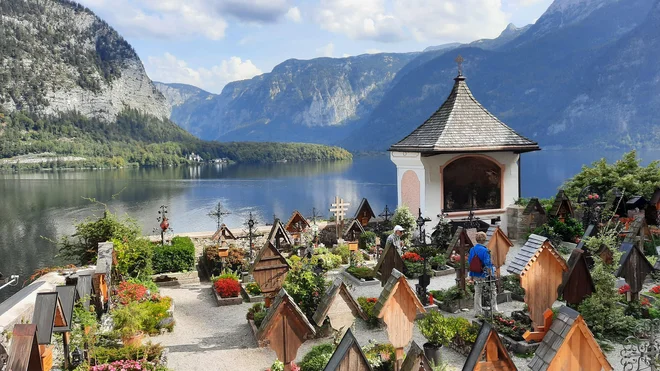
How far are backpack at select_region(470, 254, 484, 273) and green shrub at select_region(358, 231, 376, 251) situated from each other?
7982mm

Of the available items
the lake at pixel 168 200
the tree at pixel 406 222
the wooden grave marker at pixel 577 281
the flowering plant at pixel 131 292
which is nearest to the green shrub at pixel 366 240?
the tree at pixel 406 222

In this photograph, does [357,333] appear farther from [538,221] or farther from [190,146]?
[190,146]

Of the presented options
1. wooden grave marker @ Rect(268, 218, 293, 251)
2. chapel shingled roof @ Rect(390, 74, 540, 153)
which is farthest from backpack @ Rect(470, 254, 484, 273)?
chapel shingled roof @ Rect(390, 74, 540, 153)

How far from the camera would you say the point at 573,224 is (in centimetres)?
1972

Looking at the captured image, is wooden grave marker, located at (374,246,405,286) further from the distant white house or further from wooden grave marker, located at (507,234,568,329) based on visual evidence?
the distant white house

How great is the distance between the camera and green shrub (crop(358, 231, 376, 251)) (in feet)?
64.8

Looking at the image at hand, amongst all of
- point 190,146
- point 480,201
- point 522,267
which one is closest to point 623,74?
point 190,146

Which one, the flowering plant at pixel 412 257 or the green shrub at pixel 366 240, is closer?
the flowering plant at pixel 412 257

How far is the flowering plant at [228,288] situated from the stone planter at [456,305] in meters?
5.27

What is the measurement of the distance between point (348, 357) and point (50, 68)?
636ft

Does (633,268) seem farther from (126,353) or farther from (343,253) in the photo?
(126,353)

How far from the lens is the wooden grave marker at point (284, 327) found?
7.29 meters

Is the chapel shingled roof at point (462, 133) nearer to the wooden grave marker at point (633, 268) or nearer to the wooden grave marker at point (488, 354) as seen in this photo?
the wooden grave marker at point (633, 268)

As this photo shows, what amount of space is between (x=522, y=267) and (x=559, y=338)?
407cm
